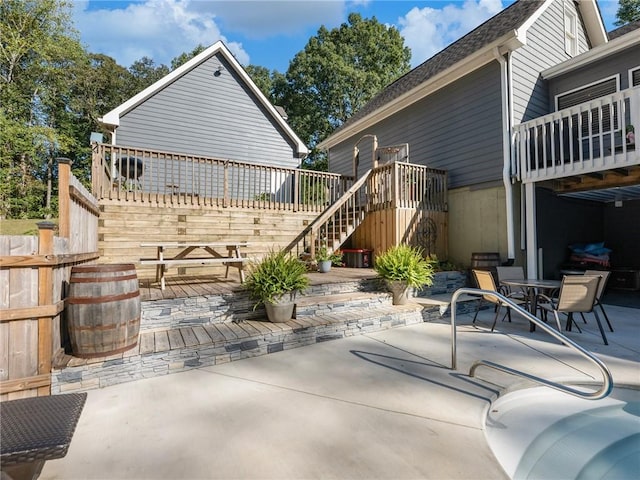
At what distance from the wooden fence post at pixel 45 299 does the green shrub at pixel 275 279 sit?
2114 millimetres

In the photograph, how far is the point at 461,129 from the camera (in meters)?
7.83

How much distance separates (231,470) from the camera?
1812 mm

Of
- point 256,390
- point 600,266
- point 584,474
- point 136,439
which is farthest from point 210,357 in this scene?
point 600,266

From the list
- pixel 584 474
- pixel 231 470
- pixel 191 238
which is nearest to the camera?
pixel 231 470

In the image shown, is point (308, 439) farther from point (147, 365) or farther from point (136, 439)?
point (147, 365)

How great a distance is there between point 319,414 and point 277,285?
1.97m

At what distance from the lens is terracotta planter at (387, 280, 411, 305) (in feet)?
17.6

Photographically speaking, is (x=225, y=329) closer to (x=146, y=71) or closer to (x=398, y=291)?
(x=398, y=291)

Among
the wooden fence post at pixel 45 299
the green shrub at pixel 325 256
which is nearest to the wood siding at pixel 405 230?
the green shrub at pixel 325 256

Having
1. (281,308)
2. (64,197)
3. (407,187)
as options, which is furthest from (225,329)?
(407,187)

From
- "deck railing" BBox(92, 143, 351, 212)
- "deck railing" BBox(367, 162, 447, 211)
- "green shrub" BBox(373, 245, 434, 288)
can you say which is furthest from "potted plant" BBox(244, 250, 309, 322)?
"deck railing" BBox(367, 162, 447, 211)

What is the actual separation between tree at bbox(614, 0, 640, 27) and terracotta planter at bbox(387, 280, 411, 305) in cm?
1971

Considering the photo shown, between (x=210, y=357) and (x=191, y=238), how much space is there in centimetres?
356

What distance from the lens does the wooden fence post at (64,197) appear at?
9.85ft
